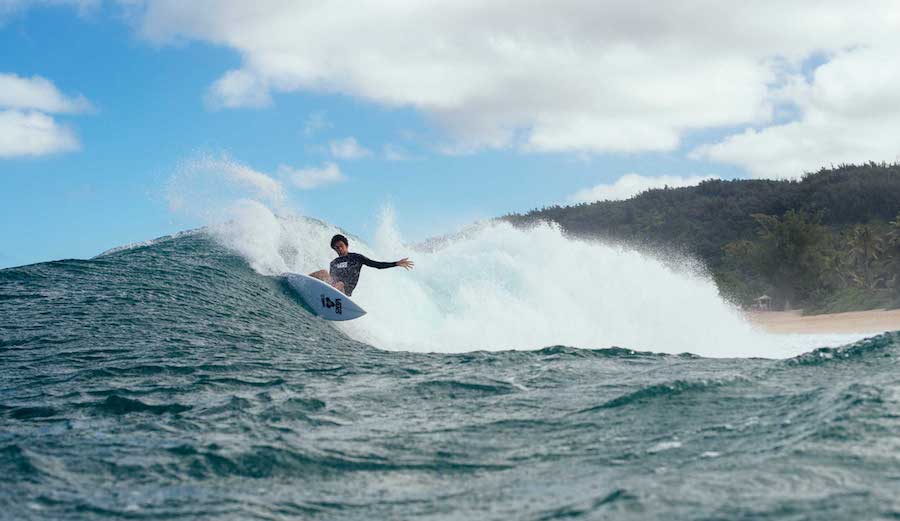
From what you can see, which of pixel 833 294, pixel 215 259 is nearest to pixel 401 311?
pixel 215 259

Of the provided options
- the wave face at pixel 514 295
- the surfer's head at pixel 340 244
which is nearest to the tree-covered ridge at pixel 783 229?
the wave face at pixel 514 295

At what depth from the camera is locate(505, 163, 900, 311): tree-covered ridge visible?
35375mm

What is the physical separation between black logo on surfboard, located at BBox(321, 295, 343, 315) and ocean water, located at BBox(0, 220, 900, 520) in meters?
0.38

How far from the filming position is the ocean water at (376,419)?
4.26 metres

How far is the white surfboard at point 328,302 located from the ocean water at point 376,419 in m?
0.35

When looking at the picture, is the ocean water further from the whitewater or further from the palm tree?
the palm tree

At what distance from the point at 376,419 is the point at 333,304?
629 centimetres

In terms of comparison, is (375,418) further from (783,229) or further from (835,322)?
(783,229)

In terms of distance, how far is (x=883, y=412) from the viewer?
5.36 meters

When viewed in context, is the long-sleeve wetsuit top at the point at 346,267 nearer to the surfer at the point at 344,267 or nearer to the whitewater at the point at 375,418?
the surfer at the point at 344,267

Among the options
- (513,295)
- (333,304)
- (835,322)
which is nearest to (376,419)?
(333,304)

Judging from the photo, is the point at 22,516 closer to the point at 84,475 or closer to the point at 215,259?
the point at 84,475

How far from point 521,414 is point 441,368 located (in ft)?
7.80

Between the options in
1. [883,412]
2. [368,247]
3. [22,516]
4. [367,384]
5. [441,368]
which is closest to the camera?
[22,516]
